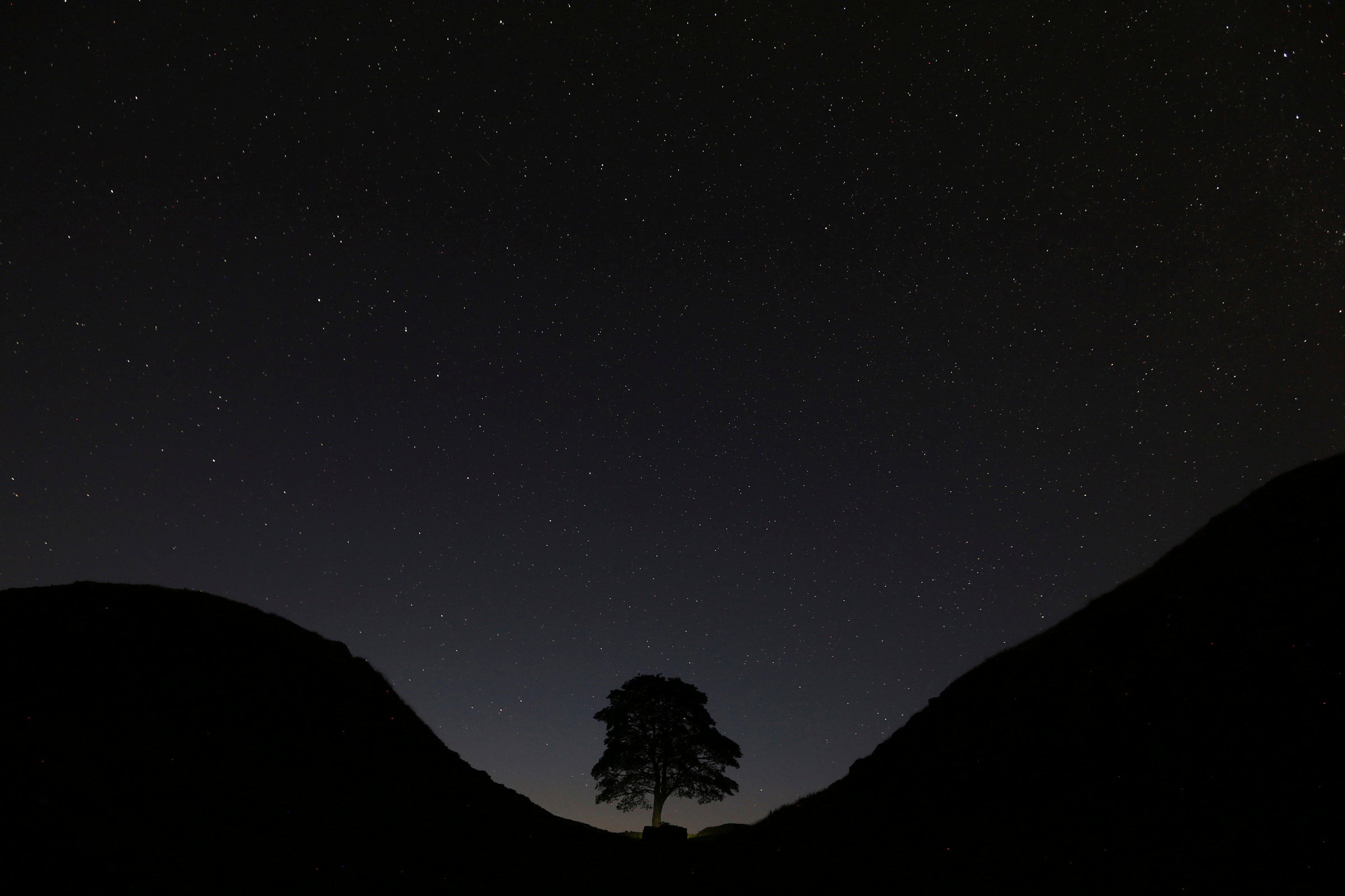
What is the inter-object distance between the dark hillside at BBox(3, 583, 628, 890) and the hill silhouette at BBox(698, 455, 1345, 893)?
7.19 metres

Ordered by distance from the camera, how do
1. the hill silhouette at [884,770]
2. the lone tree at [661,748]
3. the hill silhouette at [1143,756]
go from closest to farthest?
the hill silhouette at [1143,756], the hill silhouette at [884,770], the lone tree at [661,748]

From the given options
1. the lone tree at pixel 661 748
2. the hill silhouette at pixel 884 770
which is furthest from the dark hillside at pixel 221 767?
the lone tree at pixel 661 748

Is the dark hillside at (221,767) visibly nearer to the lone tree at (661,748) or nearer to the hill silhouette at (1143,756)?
the hill silhouette at (1143,756)

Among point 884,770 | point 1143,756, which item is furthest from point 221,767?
point 1143,756

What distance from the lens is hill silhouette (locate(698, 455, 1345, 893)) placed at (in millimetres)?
11008

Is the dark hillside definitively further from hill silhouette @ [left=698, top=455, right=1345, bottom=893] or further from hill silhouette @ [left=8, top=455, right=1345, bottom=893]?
hill silhouette @ [left=698, top=455, right=1345, bottom=893]

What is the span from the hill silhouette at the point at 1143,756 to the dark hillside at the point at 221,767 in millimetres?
7190

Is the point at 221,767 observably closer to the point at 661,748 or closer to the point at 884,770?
the point at 884,770

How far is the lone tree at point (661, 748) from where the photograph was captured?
125 ft

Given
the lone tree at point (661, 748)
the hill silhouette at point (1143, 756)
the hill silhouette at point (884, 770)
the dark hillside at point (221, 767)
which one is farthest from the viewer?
the lone tree at point (661, 748)

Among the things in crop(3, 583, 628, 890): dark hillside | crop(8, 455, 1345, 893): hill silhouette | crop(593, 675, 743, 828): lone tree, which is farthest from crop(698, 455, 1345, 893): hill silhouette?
crop(593, 675, 743, 828): lone tree

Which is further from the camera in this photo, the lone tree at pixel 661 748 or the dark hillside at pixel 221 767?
the lone tree at pixel 661 748

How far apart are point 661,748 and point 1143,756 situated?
2909cm

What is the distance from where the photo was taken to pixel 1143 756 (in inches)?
538
